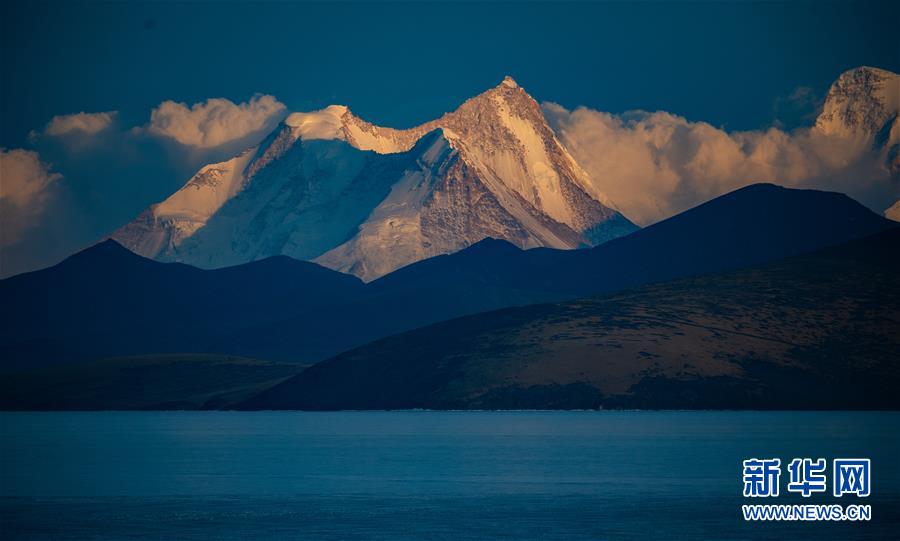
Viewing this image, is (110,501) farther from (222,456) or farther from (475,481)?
(222,456)

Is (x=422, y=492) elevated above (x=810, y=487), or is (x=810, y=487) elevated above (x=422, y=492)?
(x=810, y=487)

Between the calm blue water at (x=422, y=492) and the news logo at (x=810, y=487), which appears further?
the news logo at (x=810, y=487)

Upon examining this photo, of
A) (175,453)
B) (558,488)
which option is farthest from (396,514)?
(175,453)

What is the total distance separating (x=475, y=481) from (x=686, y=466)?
25781 millimetres

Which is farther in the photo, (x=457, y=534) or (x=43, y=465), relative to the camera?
(x=43, y=465)

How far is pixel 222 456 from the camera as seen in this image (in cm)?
18538

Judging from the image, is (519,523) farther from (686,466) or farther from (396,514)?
(686,466)

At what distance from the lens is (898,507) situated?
383ft

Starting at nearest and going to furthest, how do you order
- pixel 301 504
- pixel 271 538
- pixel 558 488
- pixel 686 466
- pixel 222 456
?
pixel 271 538
pixel 301 504
pixel 558 488
pixel 686 466
pixel 222 456

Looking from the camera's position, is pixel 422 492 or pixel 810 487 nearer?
pixel 810 487

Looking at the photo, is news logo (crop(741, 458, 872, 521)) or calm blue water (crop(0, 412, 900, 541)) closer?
calm blue water (crop(0, 412, 900, 541))

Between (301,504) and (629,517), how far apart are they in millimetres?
28545

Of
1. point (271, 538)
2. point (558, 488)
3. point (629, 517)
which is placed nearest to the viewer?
point (271, 538)

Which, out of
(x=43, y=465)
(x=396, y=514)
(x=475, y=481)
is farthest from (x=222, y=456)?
(x=396, y=514)
